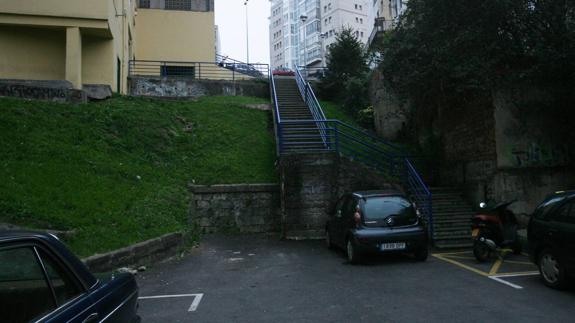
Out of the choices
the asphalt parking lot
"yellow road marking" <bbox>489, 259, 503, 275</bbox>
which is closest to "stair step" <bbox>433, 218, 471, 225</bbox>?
the asphalt parking lot

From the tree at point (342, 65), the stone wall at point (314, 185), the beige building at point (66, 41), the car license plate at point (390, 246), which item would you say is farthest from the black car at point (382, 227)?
the tree at point (342, 65)

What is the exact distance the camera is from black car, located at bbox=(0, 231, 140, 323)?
106 inches

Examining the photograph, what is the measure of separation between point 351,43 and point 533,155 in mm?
17302

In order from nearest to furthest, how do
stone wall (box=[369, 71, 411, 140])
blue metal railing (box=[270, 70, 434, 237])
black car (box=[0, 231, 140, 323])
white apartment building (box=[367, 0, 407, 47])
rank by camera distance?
black car (box=[0, 231, 140, 323]), blue metal railing (box=[270, 70, 434, 237]), stone wall (box=[369, 71, 411, 140]), white apartment building (box=[367, 0, 407, 47])

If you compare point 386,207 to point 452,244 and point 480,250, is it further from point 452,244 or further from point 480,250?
point 452,244

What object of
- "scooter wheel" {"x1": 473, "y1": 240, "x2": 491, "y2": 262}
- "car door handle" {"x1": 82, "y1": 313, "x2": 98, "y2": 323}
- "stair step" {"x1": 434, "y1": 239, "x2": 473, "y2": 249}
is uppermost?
"car door handle" {"x1": 82, "y1": 313, "x2": 98, "y2": 323}

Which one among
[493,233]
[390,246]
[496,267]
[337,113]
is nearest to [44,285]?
[390,246]

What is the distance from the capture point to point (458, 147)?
45.6ft

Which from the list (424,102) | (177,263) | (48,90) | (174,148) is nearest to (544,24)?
(424,102)

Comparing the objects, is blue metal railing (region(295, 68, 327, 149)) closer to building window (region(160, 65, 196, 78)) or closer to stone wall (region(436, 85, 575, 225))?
stone wall (region(436, 85, 575, 225))

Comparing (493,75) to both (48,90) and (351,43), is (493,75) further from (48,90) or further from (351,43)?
(351,43)

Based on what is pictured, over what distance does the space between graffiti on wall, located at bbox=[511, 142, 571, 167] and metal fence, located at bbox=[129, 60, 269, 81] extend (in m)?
18.9

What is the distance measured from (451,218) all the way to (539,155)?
285 cm

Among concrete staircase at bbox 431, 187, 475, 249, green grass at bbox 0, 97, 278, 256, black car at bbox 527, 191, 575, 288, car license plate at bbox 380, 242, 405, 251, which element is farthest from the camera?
concrete staircase at bbox 431, 187, 475, 249
